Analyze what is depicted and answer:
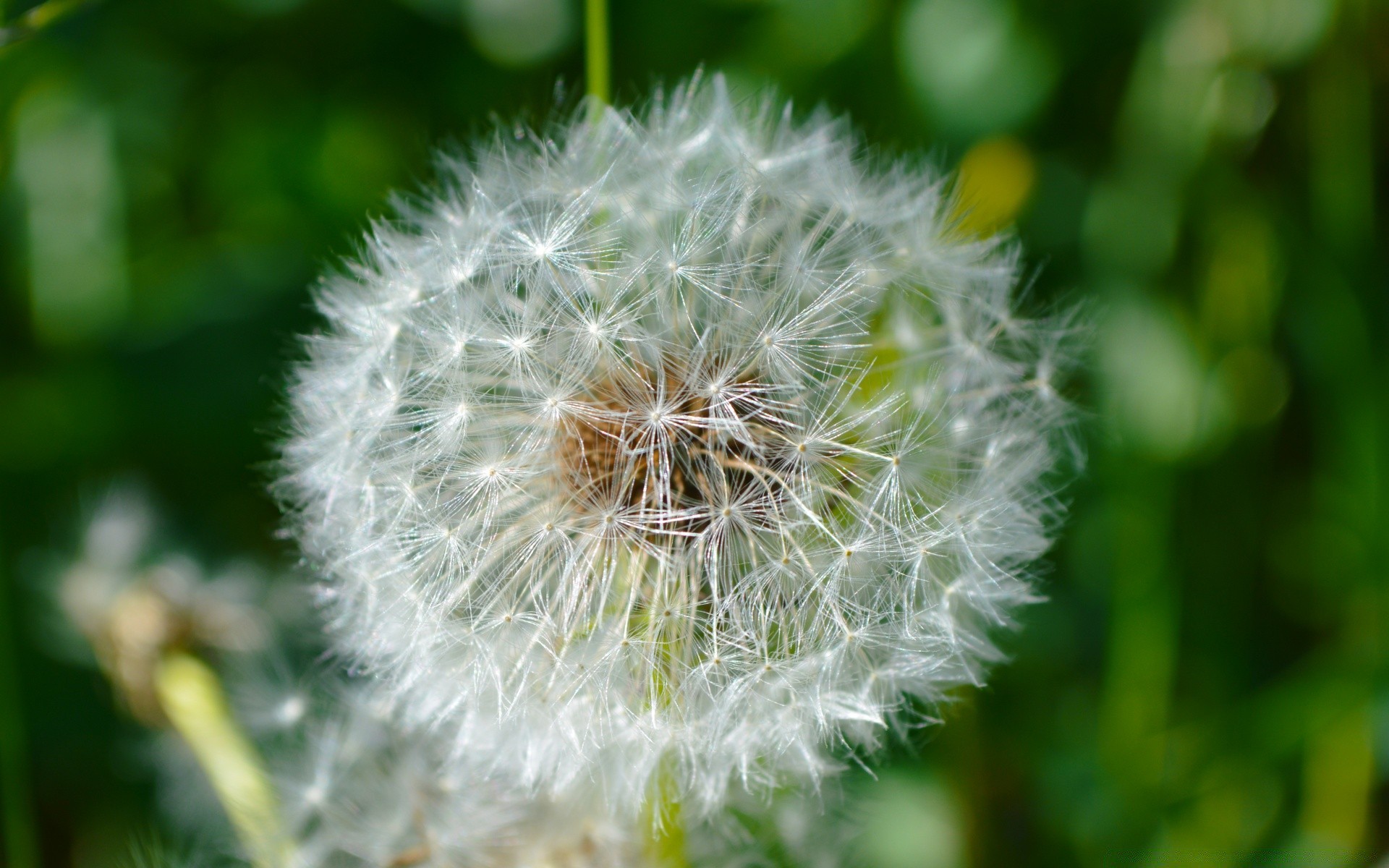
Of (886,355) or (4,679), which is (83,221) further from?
(886,355)

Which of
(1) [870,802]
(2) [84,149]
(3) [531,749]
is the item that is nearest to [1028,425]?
(1) [870,802]

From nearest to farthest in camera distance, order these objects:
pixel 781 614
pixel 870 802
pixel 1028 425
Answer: pixel 781 614
pixel 1028 425
pixel 870 802

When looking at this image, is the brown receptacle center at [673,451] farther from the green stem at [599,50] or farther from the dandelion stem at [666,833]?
the green stem at [599,50]

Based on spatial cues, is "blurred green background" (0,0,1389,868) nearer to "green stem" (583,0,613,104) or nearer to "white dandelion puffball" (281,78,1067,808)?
"green stem" (583,0,613,104)

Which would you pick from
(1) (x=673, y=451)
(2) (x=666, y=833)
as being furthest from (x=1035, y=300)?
(2) (x=666, y=833)

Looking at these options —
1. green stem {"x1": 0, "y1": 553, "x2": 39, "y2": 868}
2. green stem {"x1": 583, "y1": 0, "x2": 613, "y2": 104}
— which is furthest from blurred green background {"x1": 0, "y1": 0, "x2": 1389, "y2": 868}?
green stem {"x1": 583, "y1": 0, "x2": 613, "y2": 104}

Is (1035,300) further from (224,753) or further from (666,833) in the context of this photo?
(224,753)
